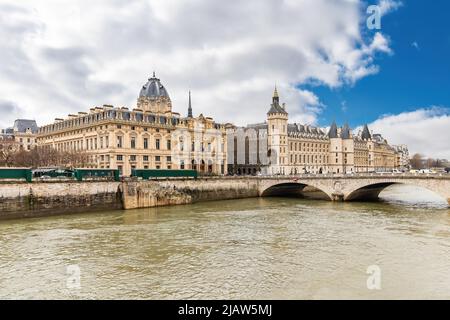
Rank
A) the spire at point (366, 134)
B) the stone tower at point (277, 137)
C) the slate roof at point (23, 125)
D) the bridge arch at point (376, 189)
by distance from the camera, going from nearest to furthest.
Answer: the bridge arch at point (376, 189) < the stone tower at point (277, 137) < the slate roof at point (23, 125) < the spire at point (366, 134)

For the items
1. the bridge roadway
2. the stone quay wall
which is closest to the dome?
the bridge roadway

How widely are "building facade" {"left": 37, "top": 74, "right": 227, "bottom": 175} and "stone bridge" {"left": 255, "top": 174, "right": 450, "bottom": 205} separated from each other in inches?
699

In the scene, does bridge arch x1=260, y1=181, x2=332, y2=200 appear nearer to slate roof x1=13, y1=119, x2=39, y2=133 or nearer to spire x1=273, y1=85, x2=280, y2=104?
spire x1=273, y1=85, x2=280, y2=104

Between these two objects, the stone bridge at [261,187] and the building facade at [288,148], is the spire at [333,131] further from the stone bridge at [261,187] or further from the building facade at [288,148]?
the stone bridge at [261,187]

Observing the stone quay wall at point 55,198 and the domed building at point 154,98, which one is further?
the domed building at point 154,98

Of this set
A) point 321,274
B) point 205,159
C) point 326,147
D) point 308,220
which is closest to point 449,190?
point 308,220

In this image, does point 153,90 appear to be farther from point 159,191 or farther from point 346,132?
point 346,132

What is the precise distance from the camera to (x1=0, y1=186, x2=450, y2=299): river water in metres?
15.2

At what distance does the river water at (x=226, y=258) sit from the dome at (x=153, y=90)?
202 ft

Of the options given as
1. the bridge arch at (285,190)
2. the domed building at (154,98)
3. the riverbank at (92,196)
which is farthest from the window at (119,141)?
the domed building at (154,98)

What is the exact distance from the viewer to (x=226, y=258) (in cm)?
2005

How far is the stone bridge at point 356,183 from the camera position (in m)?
42.1

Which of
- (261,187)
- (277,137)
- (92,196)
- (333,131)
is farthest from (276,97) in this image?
(92,196)
